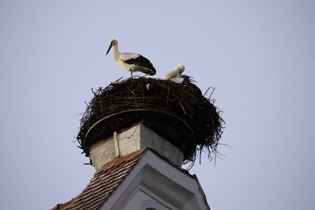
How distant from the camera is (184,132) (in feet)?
32.0

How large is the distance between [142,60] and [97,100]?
343cm

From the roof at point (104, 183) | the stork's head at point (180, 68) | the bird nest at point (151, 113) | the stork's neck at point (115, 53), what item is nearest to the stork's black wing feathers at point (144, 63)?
the stork's neck at point (115, 53)

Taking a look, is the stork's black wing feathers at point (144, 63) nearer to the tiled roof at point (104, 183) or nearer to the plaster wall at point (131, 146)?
the plaster wall at point (131, 146)

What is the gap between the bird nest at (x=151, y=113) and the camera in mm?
9445

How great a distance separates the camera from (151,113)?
9.40m

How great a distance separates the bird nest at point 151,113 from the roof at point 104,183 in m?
0.91

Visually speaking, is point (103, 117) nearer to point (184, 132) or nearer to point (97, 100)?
point (97, 100)

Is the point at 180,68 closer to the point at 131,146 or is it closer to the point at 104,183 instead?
the point at 131,146

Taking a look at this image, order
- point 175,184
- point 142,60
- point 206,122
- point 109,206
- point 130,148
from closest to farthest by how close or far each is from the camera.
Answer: point 109,206
point 175,184
point 130,148
point 206,122
point 142,60

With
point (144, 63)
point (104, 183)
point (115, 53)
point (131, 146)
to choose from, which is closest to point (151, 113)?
point (131, 146)

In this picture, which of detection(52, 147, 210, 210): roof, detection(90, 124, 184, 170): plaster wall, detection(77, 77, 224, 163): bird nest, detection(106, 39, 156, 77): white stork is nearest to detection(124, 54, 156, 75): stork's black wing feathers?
detection(106, 39, 156, 77): white stork

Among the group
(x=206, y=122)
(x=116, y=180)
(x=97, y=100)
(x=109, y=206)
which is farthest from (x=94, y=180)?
(x=206, y=122)

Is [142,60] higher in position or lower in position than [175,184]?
higher

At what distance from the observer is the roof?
7.24 m
